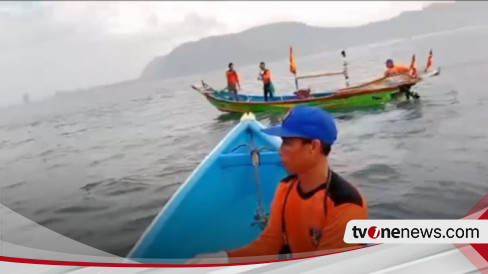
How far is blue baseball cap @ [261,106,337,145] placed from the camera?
101 cm

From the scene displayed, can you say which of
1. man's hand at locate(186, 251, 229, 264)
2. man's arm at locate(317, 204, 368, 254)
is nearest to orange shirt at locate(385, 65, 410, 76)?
man's arm at locate(317, 204, 368, 254)

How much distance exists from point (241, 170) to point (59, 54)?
16.4 inches

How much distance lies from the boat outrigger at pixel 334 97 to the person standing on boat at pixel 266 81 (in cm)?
1

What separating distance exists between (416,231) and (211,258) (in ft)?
1.44

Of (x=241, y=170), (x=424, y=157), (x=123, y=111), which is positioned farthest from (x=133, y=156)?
(x=424, y=157)

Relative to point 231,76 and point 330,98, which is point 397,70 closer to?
point 330,98

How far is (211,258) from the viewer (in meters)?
1.04

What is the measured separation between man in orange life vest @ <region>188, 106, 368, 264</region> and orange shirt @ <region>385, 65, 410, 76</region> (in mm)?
163

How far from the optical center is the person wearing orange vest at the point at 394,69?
1.06 m

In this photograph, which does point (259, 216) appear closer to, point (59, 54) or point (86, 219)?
point (86, 219)

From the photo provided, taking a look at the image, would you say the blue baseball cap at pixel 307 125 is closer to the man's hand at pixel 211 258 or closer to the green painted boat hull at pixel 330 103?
the green painted boat hull at pixel 330 103

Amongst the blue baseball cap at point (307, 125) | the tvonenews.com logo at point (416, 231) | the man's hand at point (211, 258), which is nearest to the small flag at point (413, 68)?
the blue baseball cap at point (307, 125)

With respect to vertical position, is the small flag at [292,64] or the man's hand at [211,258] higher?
the small flag at [292,64]

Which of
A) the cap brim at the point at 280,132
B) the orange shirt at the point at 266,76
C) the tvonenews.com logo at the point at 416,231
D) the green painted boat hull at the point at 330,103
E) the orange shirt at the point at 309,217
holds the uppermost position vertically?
the orange shirt at the point at 266,76
